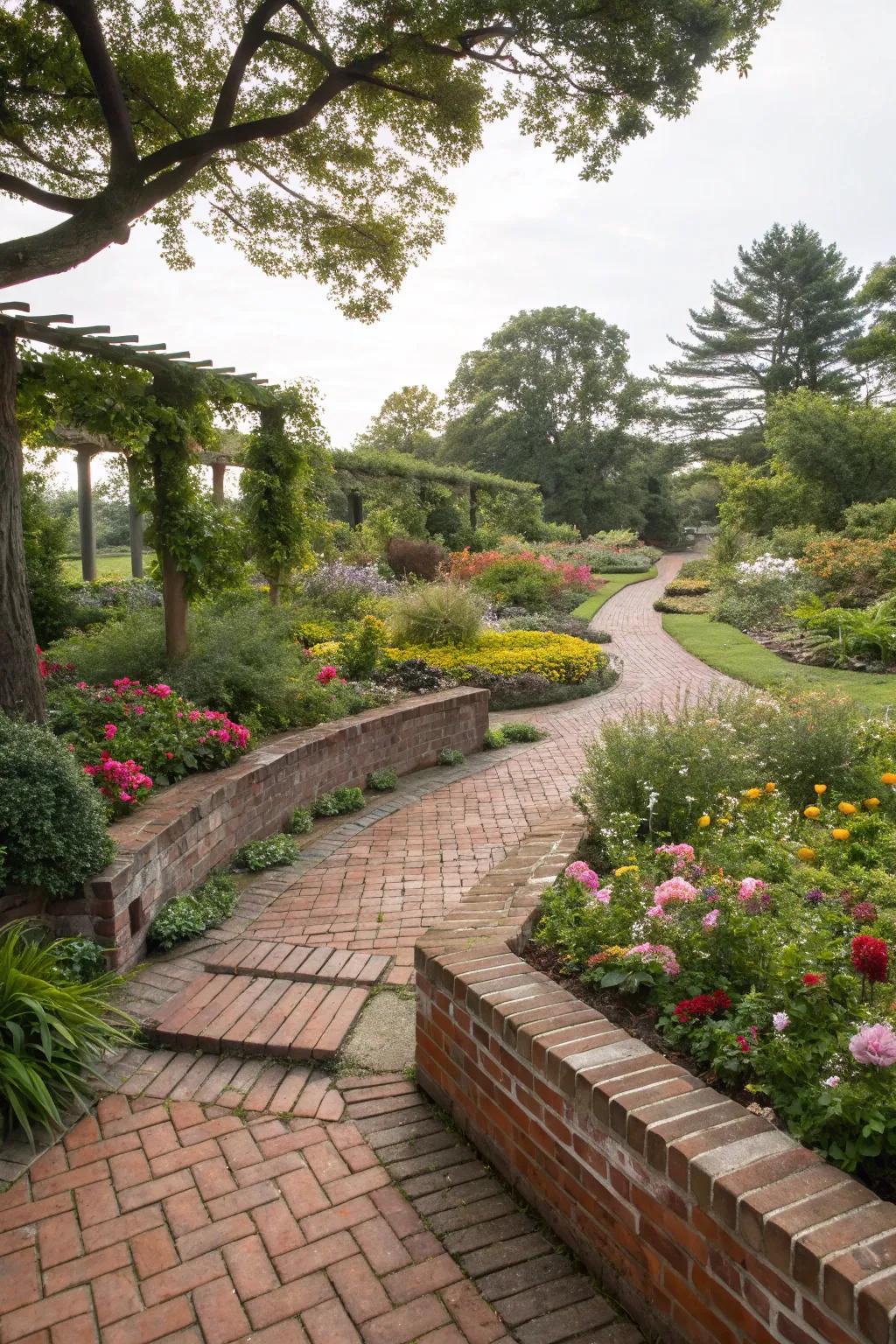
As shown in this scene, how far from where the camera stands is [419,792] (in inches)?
270

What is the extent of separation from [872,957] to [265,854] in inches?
151

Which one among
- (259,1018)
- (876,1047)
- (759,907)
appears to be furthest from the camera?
(259,1018)

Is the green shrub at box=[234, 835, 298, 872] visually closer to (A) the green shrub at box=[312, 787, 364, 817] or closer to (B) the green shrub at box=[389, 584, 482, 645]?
(A) the green shrub at box=[312, 787, 364, 817]

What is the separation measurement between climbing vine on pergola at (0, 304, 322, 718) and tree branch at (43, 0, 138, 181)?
1.06 metres

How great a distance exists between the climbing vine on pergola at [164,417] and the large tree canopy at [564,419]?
33.4 metres

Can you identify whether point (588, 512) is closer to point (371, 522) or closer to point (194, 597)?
point (371, 522)

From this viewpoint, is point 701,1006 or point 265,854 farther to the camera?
point 265,854

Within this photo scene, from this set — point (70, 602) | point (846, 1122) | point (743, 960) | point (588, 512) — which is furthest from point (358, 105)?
point (588, 512)

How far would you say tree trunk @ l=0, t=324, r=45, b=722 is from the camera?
15.6 feet

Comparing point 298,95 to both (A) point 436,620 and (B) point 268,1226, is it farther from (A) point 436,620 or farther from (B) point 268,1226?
(B) point 268,1226

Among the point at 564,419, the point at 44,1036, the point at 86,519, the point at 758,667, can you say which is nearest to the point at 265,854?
the point at 44,1036

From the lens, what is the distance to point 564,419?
137 feet

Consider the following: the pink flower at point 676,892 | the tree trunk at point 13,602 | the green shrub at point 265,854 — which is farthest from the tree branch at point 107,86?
the pink flower at point 676,892

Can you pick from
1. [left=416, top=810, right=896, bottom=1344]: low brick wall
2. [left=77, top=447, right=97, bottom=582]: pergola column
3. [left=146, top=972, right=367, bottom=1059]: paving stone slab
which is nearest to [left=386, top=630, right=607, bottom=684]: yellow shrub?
[left=146, top=972, right=367, bottom=1059]: paving stone slab
